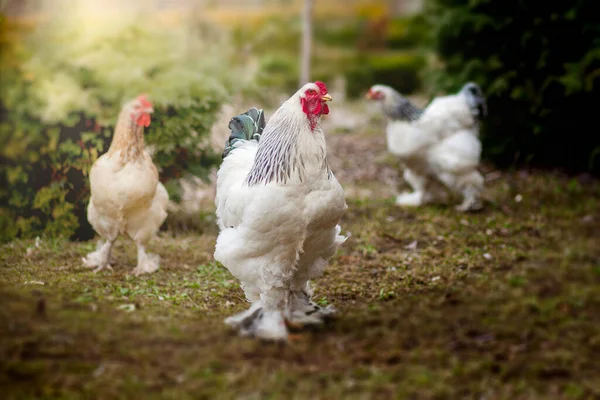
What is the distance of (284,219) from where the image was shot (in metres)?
3.06

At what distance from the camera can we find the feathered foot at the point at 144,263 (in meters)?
4.18

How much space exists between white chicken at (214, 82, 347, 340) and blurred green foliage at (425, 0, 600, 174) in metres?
3.76

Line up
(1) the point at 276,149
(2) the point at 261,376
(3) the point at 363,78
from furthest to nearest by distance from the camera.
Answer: (3) the point at 363,78, (1) the point at 276,149, (2) the point at 261,376

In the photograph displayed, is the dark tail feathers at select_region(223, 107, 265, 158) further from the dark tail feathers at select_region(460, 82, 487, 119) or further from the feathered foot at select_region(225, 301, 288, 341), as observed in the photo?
the dark tail feathers at select_region(460, 82, 487, 119)

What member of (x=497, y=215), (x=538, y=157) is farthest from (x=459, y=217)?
(x=538, y=157)

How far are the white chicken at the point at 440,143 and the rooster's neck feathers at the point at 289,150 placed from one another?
2775 millimetres

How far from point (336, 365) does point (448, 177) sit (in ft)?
11.3

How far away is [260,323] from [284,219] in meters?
0.55

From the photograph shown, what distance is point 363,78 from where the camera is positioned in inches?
474

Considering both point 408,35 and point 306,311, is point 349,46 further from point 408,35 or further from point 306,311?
point 306,311

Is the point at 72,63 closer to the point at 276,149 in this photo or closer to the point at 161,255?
A: the point at 161,255

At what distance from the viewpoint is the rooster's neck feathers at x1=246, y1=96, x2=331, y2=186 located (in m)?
3.09

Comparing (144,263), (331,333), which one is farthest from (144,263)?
(331,333)

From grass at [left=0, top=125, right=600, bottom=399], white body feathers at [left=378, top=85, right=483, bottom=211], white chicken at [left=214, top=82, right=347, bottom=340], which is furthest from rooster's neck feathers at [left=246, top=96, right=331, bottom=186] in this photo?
white body feathers at [left=378, top=85, right=483, bottom=211]
